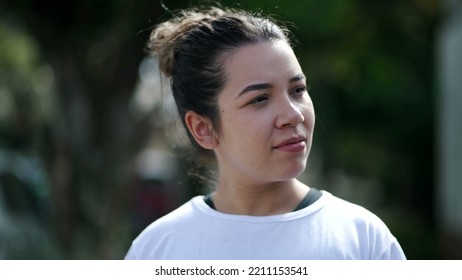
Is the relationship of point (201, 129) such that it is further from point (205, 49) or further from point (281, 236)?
point (281, 236)

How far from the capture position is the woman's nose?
2.48 meters

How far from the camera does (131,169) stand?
7.66m

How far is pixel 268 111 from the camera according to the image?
2.51 m

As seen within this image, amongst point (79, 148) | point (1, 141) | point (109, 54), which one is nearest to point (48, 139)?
point (79, 148)

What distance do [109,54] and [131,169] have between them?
1074mm

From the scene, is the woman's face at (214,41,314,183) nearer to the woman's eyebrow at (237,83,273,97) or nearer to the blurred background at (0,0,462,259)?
the woman's eyebrow at (237,83,273,97)

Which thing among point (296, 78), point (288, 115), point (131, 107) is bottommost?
point (131, 107)

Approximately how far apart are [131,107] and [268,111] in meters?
5.38

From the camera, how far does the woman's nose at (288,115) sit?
2.48 meters

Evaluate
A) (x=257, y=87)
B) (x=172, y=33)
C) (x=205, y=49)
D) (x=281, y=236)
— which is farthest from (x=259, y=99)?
(x=172, y=33)

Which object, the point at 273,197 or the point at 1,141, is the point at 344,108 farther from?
the point at 273,197

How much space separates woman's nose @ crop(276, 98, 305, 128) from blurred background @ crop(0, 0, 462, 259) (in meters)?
0.53

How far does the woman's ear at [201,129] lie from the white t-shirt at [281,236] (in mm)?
221

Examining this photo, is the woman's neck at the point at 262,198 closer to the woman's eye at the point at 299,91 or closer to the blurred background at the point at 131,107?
the woman's eye at the point at 299,91
